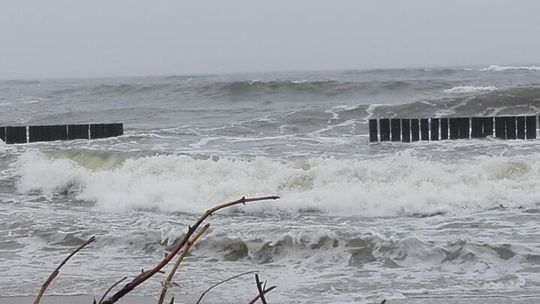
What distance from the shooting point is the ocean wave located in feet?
31.5

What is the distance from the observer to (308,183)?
1111 cm

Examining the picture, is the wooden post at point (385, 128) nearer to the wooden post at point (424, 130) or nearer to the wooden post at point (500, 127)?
the wooden post at point (424, 130)

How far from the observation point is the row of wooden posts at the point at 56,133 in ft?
57.4

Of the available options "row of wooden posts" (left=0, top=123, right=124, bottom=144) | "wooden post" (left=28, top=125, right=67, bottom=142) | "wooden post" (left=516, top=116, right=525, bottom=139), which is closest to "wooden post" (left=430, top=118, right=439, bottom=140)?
"wooden post" (left=516, top=116, right=525, bottom=139)

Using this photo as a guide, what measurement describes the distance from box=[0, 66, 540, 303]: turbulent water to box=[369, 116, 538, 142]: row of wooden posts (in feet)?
1.25

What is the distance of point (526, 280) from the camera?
5820 millimetres

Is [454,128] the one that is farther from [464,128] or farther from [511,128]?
[511,128]

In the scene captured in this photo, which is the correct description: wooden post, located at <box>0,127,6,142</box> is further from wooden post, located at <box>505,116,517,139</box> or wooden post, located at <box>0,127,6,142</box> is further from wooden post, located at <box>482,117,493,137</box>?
wooden post, located at <box>505,116,517,139</box>

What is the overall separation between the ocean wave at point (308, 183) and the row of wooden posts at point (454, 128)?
2993 mm

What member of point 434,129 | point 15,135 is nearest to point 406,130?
point 434,129

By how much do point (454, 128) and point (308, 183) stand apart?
5.22 m

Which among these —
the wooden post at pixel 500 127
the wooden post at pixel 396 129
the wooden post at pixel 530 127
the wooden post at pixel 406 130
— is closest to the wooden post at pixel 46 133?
the wooden post at pixel 396 129

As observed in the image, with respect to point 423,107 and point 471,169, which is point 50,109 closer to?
point 423,107

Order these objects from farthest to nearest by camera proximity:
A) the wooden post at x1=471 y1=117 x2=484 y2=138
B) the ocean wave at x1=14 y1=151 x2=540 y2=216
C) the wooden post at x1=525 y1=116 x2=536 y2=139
Result: the wooden post at x1=471 y1=117 x2=484 y2=138
the wooden post at x1=525 y1=116 x2=536 y2=139
the ocean wave at x1=14 y1=151 x2=540 y2=216
